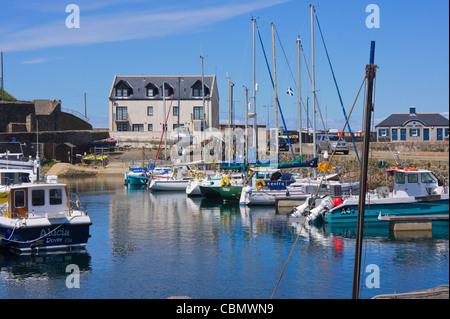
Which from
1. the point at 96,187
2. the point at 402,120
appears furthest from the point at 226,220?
the point at 402,120

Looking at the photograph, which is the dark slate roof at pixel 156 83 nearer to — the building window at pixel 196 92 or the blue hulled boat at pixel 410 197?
the building window at pixel 196 92

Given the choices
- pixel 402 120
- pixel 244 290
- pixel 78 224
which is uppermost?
pixel 402 120

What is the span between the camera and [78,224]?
2300 cm

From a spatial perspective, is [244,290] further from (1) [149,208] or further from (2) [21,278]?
(1) [149,208]

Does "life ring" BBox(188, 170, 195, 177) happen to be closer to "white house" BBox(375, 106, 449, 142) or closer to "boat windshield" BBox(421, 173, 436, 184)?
"white house" BBox(375, 106, 449, 142)

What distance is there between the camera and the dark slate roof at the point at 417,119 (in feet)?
175

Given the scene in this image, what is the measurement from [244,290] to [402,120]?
1662 inches

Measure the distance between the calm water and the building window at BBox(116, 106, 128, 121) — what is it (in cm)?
5165

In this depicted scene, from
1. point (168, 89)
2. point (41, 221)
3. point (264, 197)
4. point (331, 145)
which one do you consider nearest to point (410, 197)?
point (264, 197)

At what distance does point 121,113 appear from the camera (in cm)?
8281

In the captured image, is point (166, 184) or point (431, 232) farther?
point (166, 184)

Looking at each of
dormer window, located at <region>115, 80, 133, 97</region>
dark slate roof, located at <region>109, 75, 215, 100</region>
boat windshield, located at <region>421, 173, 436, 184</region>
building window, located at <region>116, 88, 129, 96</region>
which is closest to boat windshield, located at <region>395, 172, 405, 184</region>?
boat windshield, located at <region>421, 173, 436, 184</region>

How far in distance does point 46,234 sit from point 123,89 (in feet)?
204

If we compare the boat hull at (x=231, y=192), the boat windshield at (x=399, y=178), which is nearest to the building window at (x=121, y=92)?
the boat hull at (x=231, y=192)
